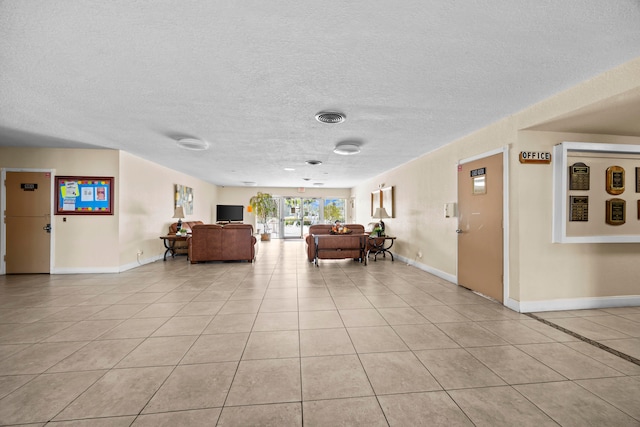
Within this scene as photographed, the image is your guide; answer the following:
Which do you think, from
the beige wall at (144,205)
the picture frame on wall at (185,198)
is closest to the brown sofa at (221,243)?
the beige wall at (144,205)

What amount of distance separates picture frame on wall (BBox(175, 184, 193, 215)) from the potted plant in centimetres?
322

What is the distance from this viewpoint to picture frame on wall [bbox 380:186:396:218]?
764 cm

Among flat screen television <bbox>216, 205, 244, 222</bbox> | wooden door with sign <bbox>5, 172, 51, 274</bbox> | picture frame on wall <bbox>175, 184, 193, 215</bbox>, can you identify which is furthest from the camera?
flat screen television <bbox>216, 205, 244, 222</bbox>

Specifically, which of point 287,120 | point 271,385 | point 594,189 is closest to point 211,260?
point 287,120

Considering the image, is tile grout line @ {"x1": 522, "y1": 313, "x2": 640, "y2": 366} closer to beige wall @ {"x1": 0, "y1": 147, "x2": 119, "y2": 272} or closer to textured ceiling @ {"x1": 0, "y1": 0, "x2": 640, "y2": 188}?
textured ceiling @ {"x1": 0, "y1": 0, "x2": 640, "y2": 188}

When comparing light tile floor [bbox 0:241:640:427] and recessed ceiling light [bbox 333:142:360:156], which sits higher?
recessed ceiling light [bbox 333:142:360:156]

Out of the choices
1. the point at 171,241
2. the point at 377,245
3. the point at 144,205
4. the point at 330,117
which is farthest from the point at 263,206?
the point at 330,117

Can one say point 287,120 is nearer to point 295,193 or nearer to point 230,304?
point 230,304

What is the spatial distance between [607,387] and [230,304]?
3701 mm

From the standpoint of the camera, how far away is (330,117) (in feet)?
11.4

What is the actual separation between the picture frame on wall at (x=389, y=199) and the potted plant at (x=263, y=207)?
5.81 meters

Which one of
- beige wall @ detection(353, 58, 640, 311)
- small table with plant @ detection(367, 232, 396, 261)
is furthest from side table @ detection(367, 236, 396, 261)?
beige wall @ detection(353, 58, 640, 311)

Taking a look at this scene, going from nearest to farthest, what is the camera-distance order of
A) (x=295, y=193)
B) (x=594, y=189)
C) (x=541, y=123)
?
1. (x=541, y=123)
2. (x=594, y=189)
3. (x=295, y=193)

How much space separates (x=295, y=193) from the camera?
12625mm
